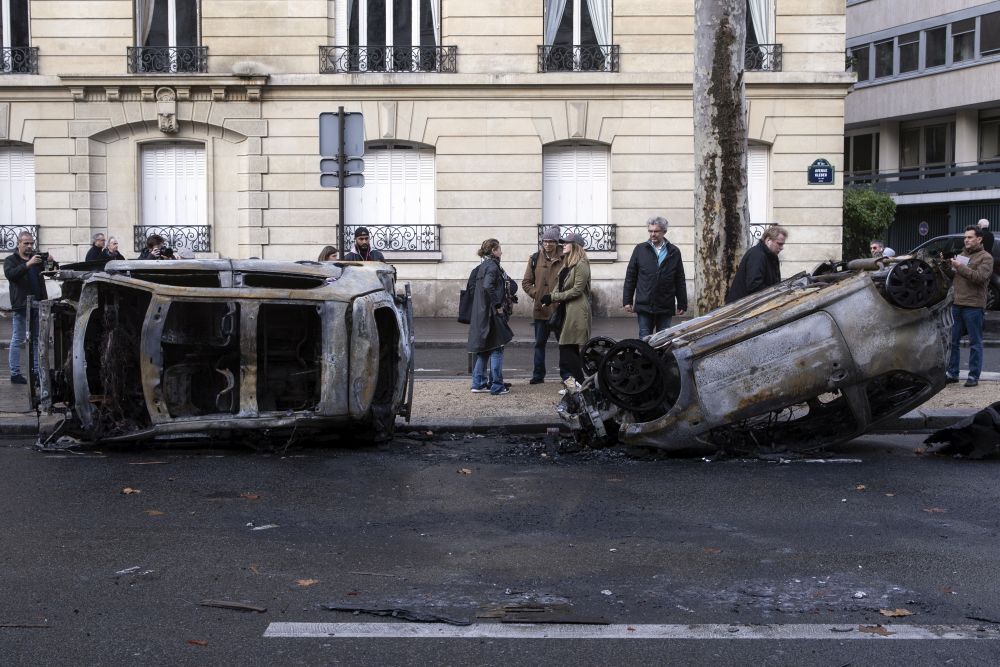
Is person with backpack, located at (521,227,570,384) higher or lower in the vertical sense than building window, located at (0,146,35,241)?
lower

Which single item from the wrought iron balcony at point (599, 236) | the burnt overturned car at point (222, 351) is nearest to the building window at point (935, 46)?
the wrought iron balcony at point (599, 236)

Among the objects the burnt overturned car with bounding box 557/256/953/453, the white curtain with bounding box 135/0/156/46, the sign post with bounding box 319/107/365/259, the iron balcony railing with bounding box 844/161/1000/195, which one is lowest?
the burnt overturned car with bounding box 557/256/953/453

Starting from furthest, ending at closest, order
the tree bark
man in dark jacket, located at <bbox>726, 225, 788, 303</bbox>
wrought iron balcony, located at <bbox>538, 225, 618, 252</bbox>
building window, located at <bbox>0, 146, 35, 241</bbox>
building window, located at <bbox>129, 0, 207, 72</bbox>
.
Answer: building window, located at <bbox>0, 146, 35, 241</bbox> < wrought iron balcony, located at <bbox>538, 225, 618, 252</bbox> < building window, located at <bbox>129, 0, 207, 72</bbox> < the tree bark < man in dark jacket, located at <bbox>726, 225, 788, 303</bbox>

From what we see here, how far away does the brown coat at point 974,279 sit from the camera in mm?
12203

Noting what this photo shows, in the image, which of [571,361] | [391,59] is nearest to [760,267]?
[571,361]

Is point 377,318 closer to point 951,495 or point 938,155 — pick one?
point 951,495

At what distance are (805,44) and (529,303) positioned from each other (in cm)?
726

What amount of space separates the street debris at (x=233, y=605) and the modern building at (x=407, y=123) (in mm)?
18092

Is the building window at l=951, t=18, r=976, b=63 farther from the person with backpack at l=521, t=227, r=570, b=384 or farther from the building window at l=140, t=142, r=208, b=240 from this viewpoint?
the person with backpack at l=521, t=227, r=570, b=384

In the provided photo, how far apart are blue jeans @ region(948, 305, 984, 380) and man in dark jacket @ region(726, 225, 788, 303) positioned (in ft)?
7.54

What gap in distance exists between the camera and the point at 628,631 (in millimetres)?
4809

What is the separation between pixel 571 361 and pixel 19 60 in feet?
52.3

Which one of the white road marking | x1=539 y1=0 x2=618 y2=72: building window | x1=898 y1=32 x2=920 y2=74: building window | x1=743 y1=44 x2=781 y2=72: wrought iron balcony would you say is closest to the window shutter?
x1=743 y1=44 x2=781 y2=72: wrought iron balcony

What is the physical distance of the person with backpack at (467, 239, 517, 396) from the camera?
38.8 feet
